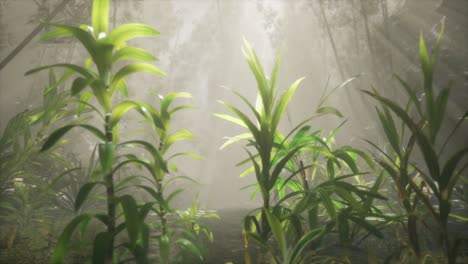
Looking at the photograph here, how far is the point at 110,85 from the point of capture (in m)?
0.98

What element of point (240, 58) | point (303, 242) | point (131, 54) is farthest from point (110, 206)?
point (240, 58)

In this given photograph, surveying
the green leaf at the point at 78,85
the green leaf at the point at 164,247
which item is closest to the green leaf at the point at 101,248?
the green leaf at the point at 164,247

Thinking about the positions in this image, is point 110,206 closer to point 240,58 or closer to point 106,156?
point 106,156

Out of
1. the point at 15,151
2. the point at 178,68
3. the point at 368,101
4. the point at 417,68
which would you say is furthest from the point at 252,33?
the point at 15,151

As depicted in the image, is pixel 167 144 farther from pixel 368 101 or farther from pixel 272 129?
pixel 368 101

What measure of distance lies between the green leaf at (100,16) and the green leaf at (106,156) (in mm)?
499

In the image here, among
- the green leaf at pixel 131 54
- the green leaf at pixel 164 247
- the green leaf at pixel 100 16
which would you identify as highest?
the green leaf at pixel 100 16

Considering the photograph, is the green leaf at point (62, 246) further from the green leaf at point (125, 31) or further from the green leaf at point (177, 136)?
the green leaf at point (125, 31)

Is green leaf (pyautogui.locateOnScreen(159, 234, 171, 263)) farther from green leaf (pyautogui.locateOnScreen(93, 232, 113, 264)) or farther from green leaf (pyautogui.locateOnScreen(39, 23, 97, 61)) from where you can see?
green leaf (pyautogui.locateOnScreen(39, 23, 97, 61))

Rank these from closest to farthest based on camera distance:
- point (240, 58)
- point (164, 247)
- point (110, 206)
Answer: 1. point (110, 206)
2. point (164, 247)
3. point (240, 58)

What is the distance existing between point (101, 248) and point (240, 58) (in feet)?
99.6

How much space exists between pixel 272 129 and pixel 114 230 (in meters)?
0.74

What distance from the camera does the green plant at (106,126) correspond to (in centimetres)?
77

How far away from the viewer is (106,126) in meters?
0.94
